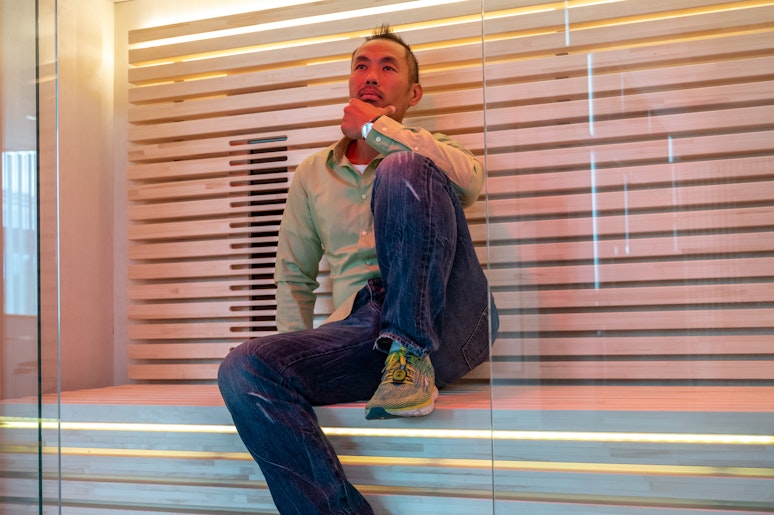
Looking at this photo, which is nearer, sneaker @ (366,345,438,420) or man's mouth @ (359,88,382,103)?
sneaker @ (366,345,438,420)

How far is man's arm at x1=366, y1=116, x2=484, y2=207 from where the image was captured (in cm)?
205

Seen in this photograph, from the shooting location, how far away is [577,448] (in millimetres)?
1488

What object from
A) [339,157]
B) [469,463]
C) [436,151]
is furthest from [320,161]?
[469,463]

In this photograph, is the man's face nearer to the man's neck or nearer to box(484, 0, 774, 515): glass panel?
the man's neck

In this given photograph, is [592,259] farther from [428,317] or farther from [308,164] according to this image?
[308,164]

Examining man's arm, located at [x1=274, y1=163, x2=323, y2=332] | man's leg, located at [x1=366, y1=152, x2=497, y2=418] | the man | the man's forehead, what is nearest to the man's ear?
the man's forehead

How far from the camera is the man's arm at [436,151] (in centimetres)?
205

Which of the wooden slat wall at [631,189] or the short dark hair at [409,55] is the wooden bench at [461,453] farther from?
the short dark hair at [409,55]

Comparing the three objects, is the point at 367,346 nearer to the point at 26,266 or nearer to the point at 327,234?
the point at 327,234

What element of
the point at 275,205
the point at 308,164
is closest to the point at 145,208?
the point at 275,205

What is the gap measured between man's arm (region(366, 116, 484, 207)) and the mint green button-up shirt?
0.13 m

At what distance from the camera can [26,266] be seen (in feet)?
6.26

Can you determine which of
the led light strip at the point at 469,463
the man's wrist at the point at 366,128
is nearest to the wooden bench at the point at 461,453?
the led light strip at the point at 469,463

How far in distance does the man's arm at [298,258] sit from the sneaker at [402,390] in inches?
29.7
